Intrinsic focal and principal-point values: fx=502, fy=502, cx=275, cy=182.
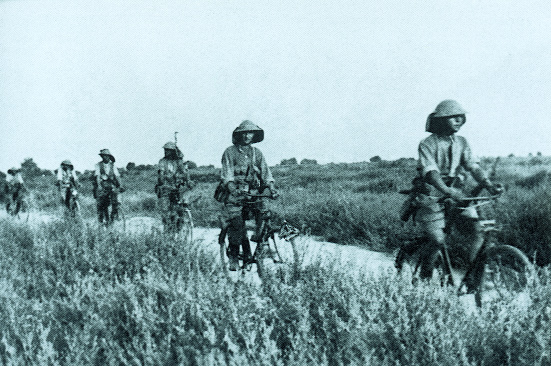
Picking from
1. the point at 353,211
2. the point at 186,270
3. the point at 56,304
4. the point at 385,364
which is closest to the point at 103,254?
the point at 186,270

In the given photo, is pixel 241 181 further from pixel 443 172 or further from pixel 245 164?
pixel 443 172

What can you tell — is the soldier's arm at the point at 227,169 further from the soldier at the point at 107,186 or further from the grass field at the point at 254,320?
the soldier at the point at 107,186

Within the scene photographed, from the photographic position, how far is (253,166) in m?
6.05

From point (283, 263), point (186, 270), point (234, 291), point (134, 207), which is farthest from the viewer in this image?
point (134, 207)

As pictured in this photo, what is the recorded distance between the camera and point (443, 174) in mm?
4711

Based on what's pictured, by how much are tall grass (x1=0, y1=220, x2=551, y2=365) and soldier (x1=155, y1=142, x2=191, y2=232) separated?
4.82m

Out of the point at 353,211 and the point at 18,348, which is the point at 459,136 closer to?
the point at 18,348

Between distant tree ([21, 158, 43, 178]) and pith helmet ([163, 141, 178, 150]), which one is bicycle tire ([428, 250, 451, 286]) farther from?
distant tree ([21, 158, 43, 178])

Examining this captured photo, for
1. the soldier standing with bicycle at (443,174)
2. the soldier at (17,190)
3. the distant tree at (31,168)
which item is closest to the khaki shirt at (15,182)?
the soldier at (17,190)

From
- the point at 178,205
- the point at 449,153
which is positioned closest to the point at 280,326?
the point at 449,153

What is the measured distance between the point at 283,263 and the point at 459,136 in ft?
6.90

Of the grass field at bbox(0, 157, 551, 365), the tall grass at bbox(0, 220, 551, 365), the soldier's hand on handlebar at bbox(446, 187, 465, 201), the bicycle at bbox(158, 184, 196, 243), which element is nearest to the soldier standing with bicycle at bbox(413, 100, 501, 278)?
the soldier's hand on handlebar at bbox(446, 187, 465, 201)

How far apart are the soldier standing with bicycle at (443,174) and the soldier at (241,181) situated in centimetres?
184

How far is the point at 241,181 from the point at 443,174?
2.37 m
